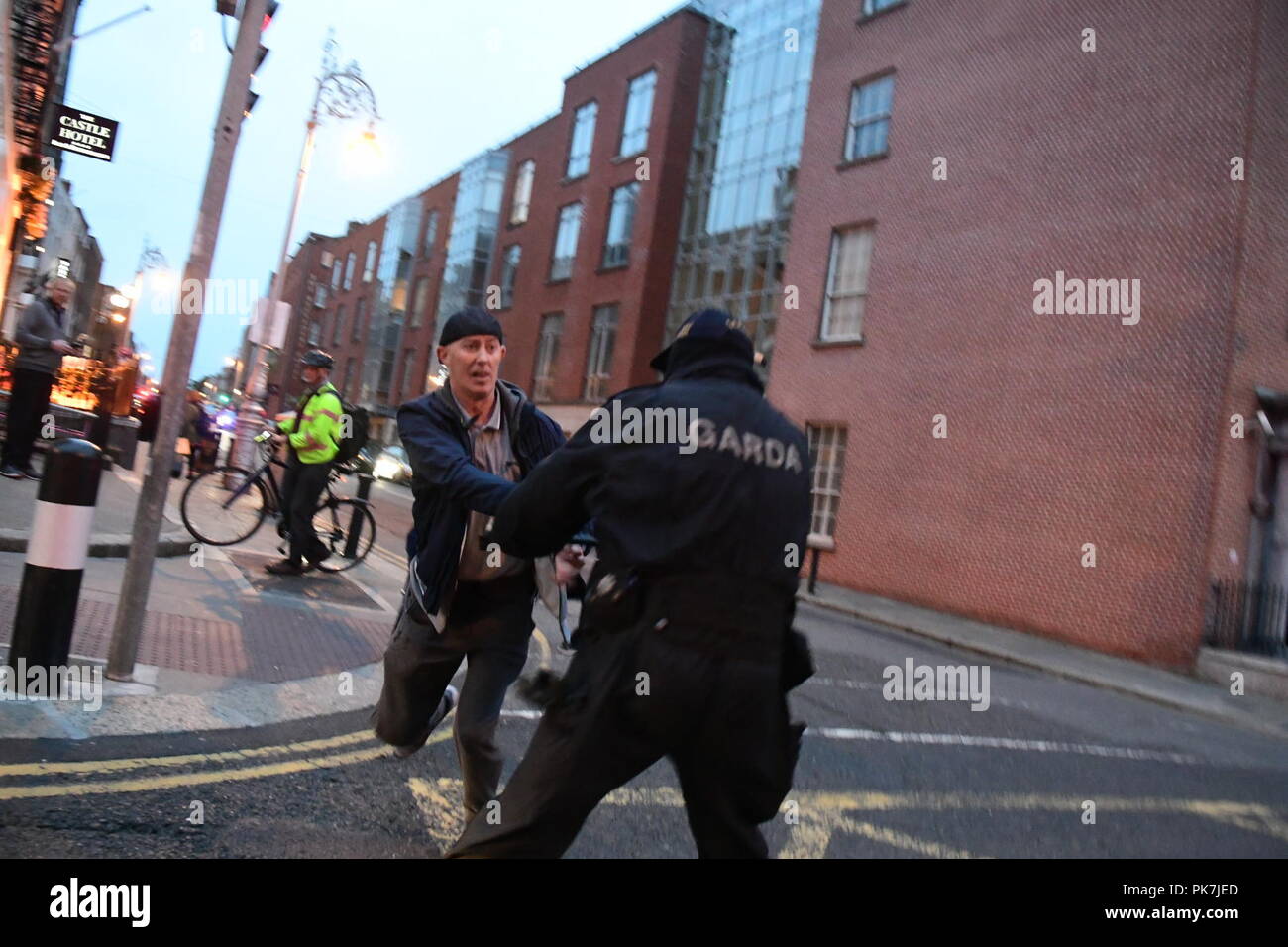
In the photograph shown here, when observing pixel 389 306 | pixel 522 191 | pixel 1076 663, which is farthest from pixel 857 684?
pixel 389 306

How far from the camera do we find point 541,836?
7.05 ft

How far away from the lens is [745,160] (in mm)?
25453


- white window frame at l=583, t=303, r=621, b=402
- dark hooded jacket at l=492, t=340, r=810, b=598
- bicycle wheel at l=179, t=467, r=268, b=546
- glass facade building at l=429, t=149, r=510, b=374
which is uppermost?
glass facade building at l=429, t=149, r=510, b=374

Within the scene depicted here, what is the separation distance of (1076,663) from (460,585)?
35.8 feet

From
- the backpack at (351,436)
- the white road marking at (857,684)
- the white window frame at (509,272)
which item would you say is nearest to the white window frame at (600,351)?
the white window frame at (509,272)

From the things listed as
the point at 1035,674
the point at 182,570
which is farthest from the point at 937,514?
the point at 182,570

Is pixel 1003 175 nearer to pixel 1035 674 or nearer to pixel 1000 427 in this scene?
pixel 1000 427

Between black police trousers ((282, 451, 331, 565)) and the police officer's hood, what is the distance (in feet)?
21.4

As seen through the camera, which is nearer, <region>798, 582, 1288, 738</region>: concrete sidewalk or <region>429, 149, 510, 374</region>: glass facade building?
<region>798, 582, 1288, 738</region>: concrete sidewalk

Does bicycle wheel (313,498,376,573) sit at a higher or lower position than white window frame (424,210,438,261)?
lower

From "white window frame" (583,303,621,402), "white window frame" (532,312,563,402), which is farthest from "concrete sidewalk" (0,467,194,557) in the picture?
"white window frame" (532,312,563,402)

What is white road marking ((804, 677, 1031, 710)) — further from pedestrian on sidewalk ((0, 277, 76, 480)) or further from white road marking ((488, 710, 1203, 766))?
pedestrian on sidewalk ((0, 277, 76, 480))

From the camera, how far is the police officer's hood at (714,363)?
235 centimetres

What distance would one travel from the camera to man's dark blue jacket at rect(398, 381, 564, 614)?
9.43ft
